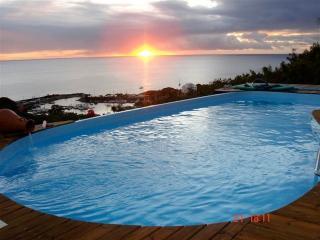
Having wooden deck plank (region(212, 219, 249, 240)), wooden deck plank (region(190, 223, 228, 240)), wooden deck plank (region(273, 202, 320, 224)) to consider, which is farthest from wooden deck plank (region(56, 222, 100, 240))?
wooden deck plank (region(273, 202, 320, 224))

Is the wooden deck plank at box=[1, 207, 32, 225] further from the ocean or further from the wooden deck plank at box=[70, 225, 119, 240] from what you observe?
the ocean

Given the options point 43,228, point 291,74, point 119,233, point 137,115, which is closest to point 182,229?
point 119,233

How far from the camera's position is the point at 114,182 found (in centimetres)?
477

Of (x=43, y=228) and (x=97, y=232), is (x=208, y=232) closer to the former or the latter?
(x=97, y=232)

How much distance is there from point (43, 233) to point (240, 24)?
69.7 ft

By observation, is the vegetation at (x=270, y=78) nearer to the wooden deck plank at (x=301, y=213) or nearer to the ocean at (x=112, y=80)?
the ocean at (x=112, y=80)

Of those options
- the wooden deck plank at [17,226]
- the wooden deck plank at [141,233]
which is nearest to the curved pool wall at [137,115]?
the wooden deck plank at [17,226]

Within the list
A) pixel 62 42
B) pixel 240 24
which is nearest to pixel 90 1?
pixel 240 24

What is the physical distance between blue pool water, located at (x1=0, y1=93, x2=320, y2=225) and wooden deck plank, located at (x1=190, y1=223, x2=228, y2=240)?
99cm

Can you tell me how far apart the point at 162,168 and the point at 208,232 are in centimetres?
273

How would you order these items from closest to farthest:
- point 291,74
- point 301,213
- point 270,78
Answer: point 301,213, point 291,74, point 270,78

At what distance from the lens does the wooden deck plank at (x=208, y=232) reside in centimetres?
250

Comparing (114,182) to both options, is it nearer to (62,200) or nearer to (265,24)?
(62,200)

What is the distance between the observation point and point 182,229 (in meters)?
2.64
